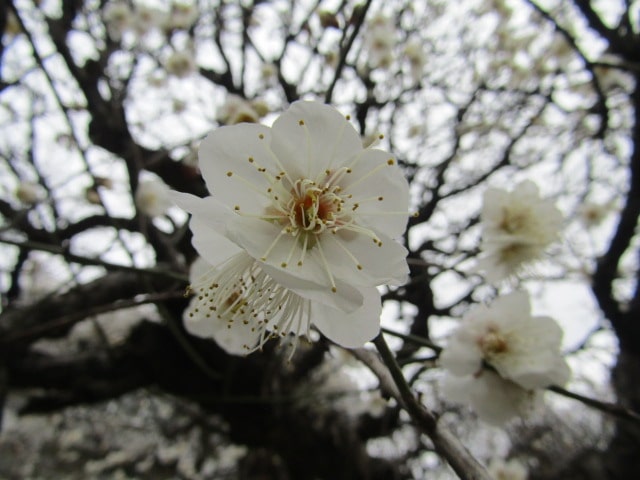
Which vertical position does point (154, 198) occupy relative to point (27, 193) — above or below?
below

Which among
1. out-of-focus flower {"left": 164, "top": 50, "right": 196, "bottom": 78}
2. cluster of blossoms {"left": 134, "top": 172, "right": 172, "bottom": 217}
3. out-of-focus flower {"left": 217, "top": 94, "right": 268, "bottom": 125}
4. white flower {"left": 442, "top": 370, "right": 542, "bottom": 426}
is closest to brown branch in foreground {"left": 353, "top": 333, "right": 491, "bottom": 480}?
white flower {"left": 442, "top": 370, "right": 542, "bottom": 426}

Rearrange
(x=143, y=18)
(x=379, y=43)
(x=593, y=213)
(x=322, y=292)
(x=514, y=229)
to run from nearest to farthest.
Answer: (x=322, y=292), (x=514, y=229), (x=379, y=43), (x=143, y=18), (x=593, y=213)

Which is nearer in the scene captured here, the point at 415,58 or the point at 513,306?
the point at 513,306

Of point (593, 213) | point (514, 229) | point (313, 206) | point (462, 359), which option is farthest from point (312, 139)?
point (593, 213)

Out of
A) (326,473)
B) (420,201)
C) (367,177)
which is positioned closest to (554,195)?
(420,201)

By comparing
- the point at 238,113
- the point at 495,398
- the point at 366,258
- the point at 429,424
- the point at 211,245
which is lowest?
the point at 429,424

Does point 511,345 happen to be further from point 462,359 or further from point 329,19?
point 329,19

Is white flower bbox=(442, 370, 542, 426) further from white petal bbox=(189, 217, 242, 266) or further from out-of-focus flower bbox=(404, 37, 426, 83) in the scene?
out-of-focus flower bbox=(404, 37, 426, 83)
